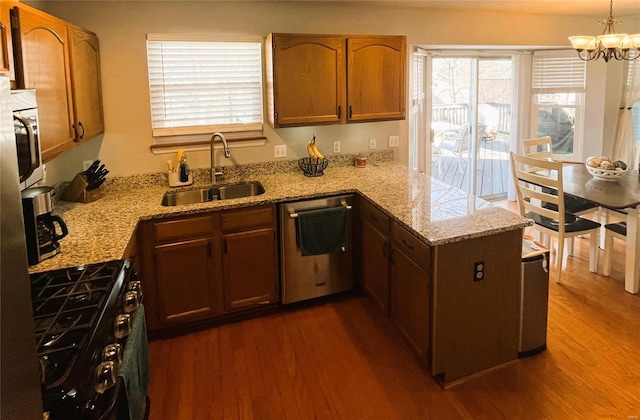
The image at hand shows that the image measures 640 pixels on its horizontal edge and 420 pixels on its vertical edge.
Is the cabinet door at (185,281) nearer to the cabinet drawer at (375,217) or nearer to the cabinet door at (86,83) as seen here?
the cabinet door at (86,83)

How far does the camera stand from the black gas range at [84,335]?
3.98 ft

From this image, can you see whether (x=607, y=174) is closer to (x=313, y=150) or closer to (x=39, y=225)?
(x=313, y=150)

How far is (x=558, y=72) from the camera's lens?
515 cm

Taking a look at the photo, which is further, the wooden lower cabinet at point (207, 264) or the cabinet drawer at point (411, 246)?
the wooden lower cabinet at point (207, 264)

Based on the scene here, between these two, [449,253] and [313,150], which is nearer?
[449,253]

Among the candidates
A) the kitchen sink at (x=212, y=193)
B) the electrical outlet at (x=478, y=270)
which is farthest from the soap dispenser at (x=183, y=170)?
the electrical outlet at (x=478, y=270)

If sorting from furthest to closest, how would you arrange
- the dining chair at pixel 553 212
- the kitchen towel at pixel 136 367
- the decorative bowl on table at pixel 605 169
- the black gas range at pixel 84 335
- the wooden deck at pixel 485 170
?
the wooden deck at pixel 485 170
the decorative bowl on table at pixel 605 169
the dining chair at pixel 553 212
the kitchen towel at pixel 136 367
the black gas range at pixel 84 335

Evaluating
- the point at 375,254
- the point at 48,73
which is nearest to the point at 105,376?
the point at 48,73

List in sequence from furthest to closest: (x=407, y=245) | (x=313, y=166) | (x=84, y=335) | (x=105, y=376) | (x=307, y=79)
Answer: (x=313, y=166) < (x=307, y=79) < (x=407, y=245) < (x=84, y=335) < (x=105, y=376)

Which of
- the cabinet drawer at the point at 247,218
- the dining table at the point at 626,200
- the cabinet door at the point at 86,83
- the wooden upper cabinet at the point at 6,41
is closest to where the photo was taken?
the wooden upper cabinet at the point at 6,41

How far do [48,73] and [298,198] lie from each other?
5.22 feet

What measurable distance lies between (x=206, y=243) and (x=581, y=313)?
259cm

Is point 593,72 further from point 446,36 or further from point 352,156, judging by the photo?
point 352,156

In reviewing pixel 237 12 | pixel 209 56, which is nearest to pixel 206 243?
pixel 209 56
